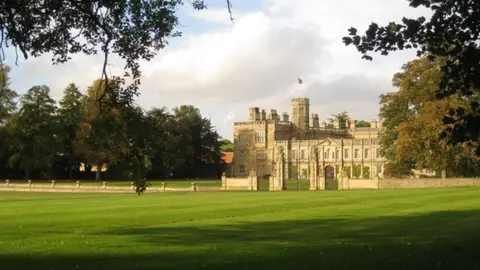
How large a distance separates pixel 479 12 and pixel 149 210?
57.3ft

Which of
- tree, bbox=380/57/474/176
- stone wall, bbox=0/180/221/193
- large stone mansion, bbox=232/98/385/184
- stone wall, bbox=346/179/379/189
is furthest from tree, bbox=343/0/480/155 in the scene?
large stone mansion, bbox=232/98/385/184

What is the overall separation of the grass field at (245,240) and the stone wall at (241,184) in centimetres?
3849

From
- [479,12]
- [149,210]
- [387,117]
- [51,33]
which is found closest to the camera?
[479,12]

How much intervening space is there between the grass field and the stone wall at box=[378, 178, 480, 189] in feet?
96.5

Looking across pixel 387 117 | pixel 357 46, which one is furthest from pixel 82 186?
pixel 357 46

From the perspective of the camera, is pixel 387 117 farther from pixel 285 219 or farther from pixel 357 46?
pixel 357 46

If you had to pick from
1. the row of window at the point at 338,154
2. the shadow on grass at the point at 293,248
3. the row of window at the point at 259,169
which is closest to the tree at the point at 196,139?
the row of window at the point at 259,169

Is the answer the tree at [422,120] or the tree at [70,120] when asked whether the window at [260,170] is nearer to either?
the tree at [70,120]

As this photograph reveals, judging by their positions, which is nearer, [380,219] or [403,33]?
[403,33]

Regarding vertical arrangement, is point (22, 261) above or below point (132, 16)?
below

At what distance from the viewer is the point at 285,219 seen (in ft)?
63.9

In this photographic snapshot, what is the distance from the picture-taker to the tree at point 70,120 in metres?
83.3

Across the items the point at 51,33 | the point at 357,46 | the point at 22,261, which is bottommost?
the point at 22,261

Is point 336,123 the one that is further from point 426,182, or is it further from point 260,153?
point 426,182
